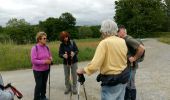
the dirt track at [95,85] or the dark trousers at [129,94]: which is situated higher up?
the dark trousers at [129,94]

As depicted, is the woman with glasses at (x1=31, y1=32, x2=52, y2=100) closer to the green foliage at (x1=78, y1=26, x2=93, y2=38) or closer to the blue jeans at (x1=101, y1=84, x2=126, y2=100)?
the blue jeans at (x1=101, y1=84, x2=126, y2=100)

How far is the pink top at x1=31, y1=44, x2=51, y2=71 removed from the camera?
9.77m

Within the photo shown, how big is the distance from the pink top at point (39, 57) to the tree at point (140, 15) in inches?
2732

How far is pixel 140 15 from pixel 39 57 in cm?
7255

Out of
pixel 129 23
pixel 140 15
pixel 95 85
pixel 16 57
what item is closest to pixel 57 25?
pixel 129 23

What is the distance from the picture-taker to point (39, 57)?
32.2 feet

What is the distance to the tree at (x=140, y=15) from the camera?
79.8 metres

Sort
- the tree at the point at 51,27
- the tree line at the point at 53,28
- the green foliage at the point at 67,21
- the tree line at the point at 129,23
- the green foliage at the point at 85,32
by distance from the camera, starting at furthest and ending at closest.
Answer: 1. the green foliage at the point at 67,21
2. the tree at the point at 51,27
3. the green foliage at the point at 85,32
4. the tree line at the point at 53,28
5. the tree line at the point at 129,23

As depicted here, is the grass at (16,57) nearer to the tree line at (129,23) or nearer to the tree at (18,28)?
the tree line at (129,23)

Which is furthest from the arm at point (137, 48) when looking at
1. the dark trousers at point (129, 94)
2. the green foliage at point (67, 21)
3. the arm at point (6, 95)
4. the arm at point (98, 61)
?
the green foliage at point (67, 21)

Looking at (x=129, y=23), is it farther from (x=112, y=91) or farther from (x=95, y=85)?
(x=112, y=91)

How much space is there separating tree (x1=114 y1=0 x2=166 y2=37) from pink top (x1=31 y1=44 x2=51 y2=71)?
2732 inches

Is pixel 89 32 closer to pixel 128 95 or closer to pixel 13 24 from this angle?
pixel 13 24

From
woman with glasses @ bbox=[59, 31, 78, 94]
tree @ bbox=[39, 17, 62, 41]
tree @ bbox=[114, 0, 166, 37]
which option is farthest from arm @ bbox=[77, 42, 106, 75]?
tree @ bbox=[39, 17, 62, 41]
